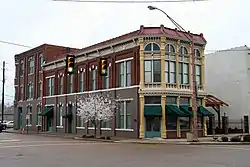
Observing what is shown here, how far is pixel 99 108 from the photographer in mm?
39219

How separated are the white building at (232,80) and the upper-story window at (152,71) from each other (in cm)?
1665

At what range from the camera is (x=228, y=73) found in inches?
→ 1984

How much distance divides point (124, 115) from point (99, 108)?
2.67 m

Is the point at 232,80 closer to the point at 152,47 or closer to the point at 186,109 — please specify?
the point at 186,109

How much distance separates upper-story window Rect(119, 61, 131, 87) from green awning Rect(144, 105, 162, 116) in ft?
12.1

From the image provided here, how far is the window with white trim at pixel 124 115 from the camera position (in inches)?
1496

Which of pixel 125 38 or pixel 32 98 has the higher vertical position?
pixel 125 38

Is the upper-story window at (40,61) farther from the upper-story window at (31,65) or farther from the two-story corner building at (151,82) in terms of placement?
the two-story corner building at (151,82)

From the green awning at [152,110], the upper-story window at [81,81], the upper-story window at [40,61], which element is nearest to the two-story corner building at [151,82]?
the green awning at [152,110]

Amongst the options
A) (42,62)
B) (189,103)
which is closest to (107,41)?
(189,103)

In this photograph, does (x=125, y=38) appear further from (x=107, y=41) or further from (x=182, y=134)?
(x=182, y=134)

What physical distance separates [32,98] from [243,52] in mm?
31461

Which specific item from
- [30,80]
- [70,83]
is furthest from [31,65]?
[70,83]

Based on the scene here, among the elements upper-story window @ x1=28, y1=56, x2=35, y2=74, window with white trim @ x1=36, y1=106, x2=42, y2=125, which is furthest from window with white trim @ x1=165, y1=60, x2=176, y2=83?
upper-story window @ x1=28, y1=56, x2=35, y2=74
